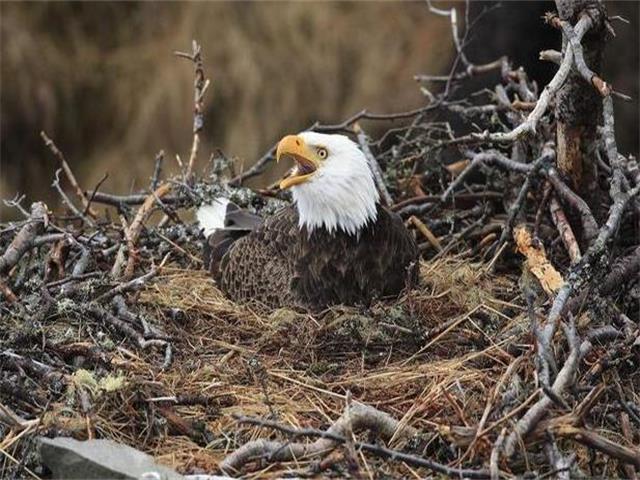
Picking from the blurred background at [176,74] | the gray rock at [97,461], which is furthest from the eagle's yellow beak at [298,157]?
the blurred background at [176,74]

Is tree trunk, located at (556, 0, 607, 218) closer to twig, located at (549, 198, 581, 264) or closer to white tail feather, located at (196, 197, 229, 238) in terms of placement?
twig, located at (549, 198, 581, 264)

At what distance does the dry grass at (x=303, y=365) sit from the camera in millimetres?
3570

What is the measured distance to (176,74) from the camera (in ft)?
31.7

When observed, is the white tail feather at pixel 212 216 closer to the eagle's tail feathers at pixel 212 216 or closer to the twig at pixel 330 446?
the eagle's tail feathers at pixel 212 216

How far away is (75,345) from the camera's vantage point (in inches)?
153

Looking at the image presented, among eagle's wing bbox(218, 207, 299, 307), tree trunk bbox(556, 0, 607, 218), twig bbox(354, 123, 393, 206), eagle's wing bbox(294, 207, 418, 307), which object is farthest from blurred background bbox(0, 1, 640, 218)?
eagle's wing bbox(294, 207, 418, 307)

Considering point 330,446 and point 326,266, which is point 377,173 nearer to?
point 326,266

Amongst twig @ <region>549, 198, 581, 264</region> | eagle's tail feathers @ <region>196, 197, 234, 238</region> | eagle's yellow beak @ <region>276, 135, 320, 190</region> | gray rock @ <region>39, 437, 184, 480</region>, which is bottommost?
eagle's tail feathers @ <region>196, 197, 234, 238</region>

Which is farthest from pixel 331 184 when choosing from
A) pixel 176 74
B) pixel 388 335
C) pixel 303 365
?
pixel 176 74

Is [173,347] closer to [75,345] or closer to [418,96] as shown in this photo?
[75,345]

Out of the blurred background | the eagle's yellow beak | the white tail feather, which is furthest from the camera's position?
the blurred background

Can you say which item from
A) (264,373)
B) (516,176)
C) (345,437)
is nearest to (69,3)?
(516,176)

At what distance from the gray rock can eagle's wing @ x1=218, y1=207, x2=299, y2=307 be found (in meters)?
1.19

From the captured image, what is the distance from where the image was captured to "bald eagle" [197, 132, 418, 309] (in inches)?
171
